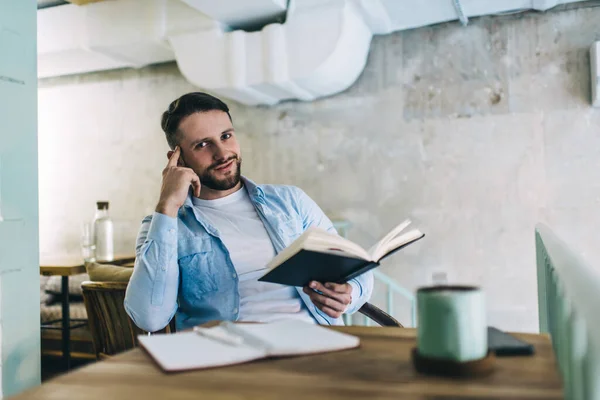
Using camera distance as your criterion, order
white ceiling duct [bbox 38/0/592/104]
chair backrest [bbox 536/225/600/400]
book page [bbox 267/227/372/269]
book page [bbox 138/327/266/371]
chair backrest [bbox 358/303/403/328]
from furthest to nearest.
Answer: white ceiling duct [bbox 38/0/592/104] < chair backrest [bbox 358/303/403/328] < book page [bbox 267/227/372/269] < book page [bbox 138/327/266/371] < chair backrest [bbox 536/225/600/400]

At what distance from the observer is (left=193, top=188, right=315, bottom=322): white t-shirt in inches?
63.2

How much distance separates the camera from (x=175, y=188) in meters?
1.61

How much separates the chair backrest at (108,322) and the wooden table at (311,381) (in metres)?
1.09

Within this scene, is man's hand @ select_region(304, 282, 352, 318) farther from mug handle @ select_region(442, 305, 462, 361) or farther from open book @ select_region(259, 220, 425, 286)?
mug handle @ select_region(442, 305, 462, 361)

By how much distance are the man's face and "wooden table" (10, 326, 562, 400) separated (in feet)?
3.02

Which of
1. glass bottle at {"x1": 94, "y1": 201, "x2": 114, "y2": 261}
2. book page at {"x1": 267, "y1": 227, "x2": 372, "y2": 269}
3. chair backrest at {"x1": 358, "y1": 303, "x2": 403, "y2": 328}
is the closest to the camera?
book page at {"x1": 267, "y1": 227, "x2": 372, "y2": 269}

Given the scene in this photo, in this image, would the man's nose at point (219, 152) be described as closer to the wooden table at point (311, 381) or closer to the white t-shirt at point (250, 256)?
the white t-shirt at point (250, 256)

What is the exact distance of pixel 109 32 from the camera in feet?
11.4

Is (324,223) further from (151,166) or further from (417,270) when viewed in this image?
(151,166)

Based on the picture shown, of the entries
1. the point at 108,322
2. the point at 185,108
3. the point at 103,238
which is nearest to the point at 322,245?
the point at 185,108

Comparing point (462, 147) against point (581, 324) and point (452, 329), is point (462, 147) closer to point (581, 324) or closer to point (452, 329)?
point (452, 329)

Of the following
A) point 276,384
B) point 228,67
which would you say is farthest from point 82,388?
point 228,67

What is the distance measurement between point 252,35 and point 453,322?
2.79 m

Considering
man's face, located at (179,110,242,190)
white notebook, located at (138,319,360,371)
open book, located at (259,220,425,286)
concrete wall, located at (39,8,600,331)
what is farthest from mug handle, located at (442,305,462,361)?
concrete wall, located at (39,8,600,331)
